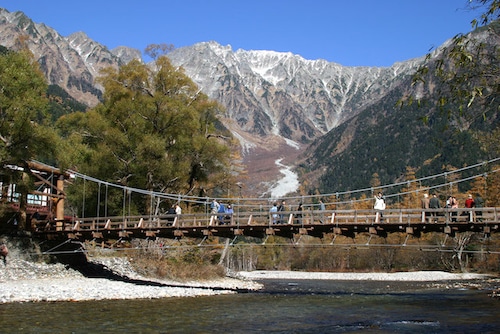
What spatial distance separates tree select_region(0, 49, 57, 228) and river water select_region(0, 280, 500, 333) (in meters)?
7.73

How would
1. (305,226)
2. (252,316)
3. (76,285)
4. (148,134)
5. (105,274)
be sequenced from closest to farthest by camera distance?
1. (252,316)
2. (305,226)
3. (76,285)
4. (105,274)
5. (148,134)

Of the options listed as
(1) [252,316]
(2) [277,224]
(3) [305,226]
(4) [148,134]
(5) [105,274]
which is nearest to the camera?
(1) [252,316]

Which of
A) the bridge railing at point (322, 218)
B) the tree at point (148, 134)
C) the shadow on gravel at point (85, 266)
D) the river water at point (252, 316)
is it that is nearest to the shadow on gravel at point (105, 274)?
the shadow on gravel at point (85, 266)

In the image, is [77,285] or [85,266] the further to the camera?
[85,266]

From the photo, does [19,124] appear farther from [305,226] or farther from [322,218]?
[322,218]

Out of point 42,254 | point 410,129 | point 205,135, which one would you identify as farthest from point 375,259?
point 410,129

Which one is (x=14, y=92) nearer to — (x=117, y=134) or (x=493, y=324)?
(x=117, y=134)

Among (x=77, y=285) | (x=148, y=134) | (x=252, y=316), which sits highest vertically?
(x=148, y=134)

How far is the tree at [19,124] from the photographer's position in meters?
24.3

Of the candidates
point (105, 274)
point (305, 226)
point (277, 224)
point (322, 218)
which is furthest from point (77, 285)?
point (322, 218)

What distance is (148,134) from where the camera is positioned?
103 feet

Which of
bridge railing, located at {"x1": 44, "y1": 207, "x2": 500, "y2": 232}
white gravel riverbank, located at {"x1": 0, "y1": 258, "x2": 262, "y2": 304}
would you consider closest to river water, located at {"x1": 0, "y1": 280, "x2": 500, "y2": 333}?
white gravel riverbank, located at {"x1": 0, "y1": 258, "x2": 262, "y2": 304}

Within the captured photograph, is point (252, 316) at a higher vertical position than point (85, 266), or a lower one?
lower

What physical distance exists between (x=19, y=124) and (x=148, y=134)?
27.5 ft
